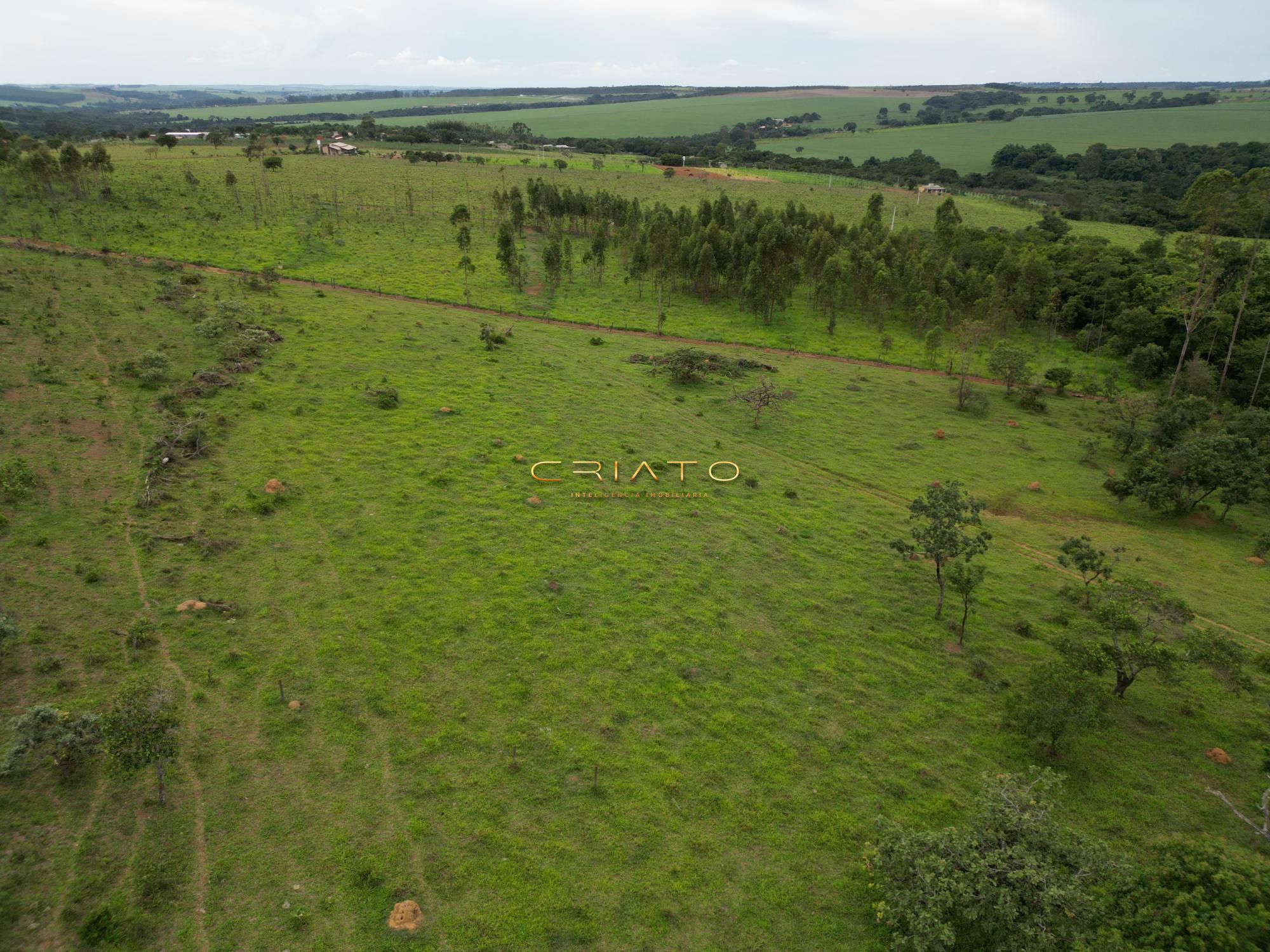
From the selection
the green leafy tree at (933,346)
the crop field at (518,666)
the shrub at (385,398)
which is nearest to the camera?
the crop field at (518,666)

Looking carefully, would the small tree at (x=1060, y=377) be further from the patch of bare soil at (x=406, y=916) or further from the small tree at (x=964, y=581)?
the patch of bare soil at (x=406, y=916)

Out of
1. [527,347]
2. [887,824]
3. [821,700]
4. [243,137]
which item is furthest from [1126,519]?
[243,137]

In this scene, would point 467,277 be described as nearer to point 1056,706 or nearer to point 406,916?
point 406,916

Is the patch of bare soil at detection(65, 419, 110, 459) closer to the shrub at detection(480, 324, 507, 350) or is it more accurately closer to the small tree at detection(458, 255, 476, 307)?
the shrub at detection(480, 324, 507, 350)

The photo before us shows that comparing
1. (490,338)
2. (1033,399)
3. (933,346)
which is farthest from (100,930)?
(933,346)

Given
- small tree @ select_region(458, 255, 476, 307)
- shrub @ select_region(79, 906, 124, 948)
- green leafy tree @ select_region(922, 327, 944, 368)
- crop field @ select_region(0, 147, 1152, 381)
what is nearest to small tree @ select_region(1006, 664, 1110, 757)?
shrub @ select_region(79, 906, 124, 948)

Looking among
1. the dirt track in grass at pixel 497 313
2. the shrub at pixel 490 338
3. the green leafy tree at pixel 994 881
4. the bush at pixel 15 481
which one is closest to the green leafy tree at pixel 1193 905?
the green leafy tree at pixel 994 881

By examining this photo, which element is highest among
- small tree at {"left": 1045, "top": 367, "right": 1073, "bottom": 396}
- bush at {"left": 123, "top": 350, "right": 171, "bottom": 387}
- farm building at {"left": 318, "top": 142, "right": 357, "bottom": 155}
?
farm building at {"left": 318, "top": 142, "right": 357, "bottom": 155}
